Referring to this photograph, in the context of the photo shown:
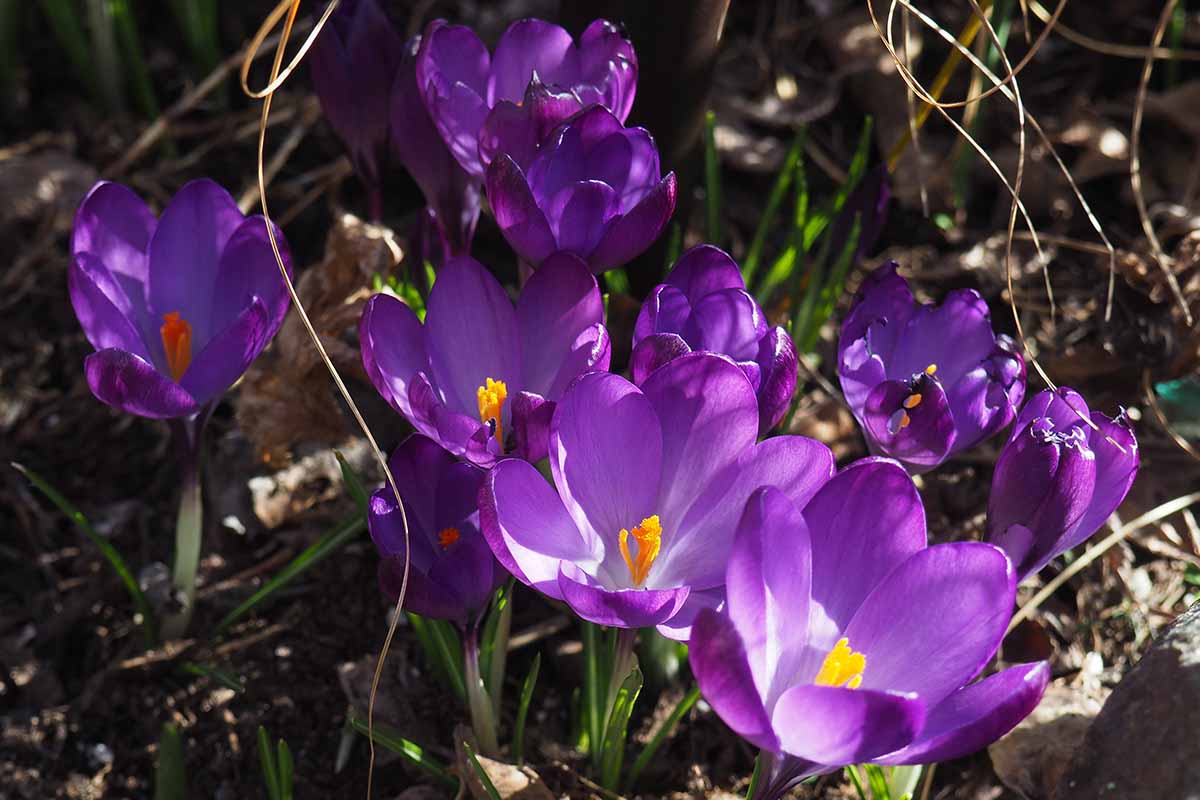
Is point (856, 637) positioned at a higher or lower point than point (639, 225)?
lower

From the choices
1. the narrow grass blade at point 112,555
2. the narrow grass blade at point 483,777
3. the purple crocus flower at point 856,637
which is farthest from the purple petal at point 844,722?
the narrow grass blade at point 112,555

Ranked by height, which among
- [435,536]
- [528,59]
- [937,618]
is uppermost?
[528,59]

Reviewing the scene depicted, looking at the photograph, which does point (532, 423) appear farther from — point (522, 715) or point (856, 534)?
point (522, 715)

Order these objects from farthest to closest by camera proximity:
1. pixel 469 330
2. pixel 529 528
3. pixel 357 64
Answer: pixel 357 64
pixel 469 330
pixel 529 528

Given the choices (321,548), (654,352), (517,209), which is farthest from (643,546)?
(321,548)

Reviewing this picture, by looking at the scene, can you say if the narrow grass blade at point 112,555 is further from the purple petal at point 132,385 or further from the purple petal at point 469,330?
the purple petal at point 469,330

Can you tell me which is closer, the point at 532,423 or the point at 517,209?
the point at 532,423

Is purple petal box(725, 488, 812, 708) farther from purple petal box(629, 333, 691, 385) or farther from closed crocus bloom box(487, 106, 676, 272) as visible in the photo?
closed crocus bloom box(487, 106, 676, 272)
